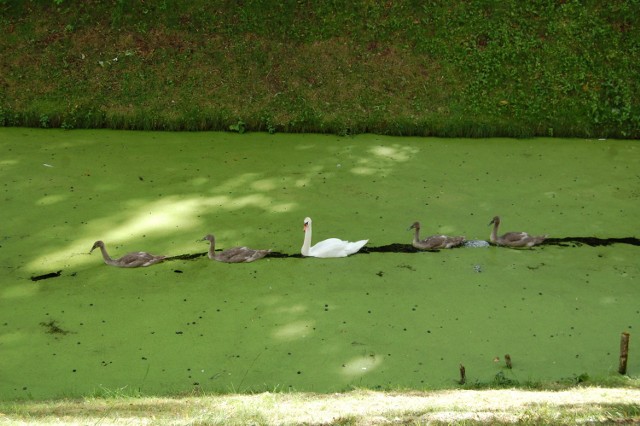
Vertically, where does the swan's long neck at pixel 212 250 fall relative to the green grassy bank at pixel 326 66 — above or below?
below

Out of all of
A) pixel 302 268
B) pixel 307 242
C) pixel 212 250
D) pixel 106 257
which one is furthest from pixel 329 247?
pixel 106 257

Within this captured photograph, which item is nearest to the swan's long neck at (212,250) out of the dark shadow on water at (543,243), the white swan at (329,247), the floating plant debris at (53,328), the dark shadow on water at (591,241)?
the dark shadow on water at (543,243)

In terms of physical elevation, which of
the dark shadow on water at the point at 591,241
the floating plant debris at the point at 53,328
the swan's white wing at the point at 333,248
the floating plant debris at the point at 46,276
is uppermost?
the swan's white wing at the point at 333,248

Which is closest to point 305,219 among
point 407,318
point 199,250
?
point 199,250

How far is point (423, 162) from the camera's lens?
30.9ft

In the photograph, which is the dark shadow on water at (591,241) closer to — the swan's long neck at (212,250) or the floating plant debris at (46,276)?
the swan's long neck at (212,250)

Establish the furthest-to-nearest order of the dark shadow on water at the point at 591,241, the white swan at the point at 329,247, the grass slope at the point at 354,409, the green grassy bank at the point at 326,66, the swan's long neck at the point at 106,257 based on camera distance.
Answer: the green grassy bank at the point at 326,66, the dark shadow on water at the point at 591,241, the white swan at the point at 329,247, the swan's long neck at the point at 106,257, the grass slope at the point at 354,409

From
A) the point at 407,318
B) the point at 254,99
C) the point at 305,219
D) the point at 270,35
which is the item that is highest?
the point at 270,35

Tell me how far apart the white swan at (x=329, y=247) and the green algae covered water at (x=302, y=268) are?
0.34 feet

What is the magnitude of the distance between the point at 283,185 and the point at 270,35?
3893 millimetres

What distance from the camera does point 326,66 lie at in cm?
1142

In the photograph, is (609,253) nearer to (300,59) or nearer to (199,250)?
(199,250)

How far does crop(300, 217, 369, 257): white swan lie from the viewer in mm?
7148

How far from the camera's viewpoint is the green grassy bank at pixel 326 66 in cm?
1056
